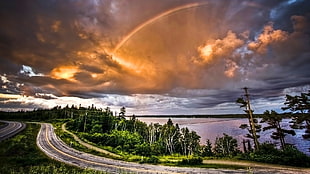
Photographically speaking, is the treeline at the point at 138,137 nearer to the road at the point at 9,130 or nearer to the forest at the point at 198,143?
the forest at the point at 198,143

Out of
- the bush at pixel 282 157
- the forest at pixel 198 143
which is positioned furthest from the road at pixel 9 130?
the bush at pixel 282 157

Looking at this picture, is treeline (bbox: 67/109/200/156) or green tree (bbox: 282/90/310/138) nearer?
green tree (bbox: 282/90/310/138)

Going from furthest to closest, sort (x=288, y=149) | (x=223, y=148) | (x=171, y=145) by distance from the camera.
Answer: (x=171, y=145)
(x=223, y=148)
(x=288, y=149)

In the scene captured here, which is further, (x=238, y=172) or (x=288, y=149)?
(x=288, y=149)

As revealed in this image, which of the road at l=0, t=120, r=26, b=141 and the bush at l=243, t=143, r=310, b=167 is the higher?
the road at l=0, t=120, r=26, b=141

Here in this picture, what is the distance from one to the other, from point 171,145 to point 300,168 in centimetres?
5543

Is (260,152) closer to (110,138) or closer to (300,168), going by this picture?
(300,168)

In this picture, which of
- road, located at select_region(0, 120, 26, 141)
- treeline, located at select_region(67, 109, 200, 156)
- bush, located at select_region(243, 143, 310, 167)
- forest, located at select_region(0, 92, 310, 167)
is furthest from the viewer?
treeline, located at select_region(67, 109, 200, 156)

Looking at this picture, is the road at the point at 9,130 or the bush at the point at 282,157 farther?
the road at the point at 9,130

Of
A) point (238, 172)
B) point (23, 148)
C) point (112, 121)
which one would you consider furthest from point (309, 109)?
point (112, 121)

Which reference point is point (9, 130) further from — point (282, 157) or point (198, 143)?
point (282, 157)

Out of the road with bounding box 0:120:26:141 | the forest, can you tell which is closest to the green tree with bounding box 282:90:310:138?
the forest

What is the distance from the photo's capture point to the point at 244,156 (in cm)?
2931

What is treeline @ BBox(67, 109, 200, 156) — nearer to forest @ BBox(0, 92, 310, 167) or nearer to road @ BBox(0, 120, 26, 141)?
forest @ BBox(0, 92, 310, 167)
